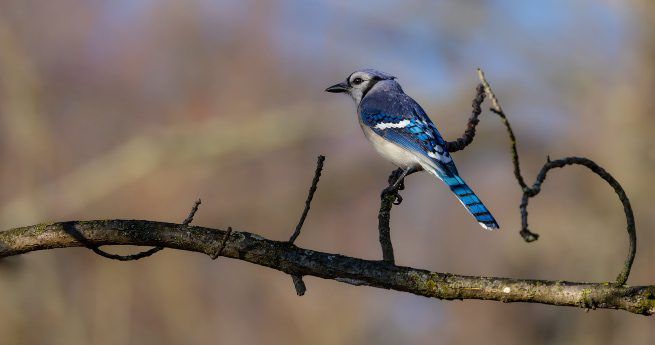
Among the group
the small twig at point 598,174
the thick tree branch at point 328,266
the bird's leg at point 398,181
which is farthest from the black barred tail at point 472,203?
the small twig at point 598,174

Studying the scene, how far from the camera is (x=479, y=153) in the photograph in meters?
9.16

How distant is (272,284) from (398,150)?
6.00m

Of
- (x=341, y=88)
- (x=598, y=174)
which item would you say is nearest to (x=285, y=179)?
(x=341, y=88)

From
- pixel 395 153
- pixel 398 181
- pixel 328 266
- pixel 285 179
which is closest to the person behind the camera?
pixel 328 266

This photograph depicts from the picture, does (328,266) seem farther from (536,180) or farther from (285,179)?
(285,179)

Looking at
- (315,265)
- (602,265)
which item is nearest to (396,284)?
(315,265)

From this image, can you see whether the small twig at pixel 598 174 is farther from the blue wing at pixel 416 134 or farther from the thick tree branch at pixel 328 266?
the blue wing at pixel 416 134

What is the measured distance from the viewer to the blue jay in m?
4.14

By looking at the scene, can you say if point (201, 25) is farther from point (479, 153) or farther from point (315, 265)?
point (315, 265)

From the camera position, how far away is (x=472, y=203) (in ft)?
12.4

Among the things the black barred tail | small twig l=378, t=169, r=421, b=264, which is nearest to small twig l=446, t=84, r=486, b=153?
the black barred tail

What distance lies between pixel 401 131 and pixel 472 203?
100 cm

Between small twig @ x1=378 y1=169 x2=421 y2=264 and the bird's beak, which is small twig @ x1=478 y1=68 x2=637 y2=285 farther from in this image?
the bird's beak

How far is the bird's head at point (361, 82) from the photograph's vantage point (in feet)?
18.1
